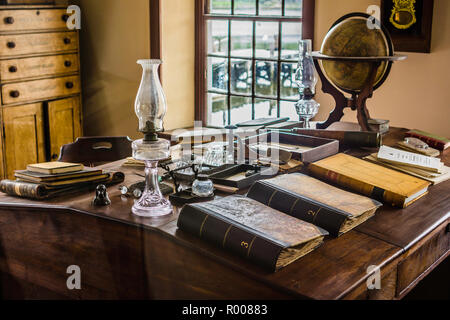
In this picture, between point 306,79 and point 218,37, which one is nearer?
point 306,79

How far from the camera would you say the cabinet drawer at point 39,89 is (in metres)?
4.66

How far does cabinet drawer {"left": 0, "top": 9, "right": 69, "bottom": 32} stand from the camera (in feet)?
14.9

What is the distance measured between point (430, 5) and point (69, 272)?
2.72 m

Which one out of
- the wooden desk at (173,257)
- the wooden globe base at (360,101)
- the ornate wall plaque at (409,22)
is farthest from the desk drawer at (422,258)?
the ornate wall plaque at (409,22)

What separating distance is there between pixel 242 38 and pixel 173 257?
10.8 feet

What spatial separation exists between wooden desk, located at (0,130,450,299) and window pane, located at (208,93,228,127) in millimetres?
2662

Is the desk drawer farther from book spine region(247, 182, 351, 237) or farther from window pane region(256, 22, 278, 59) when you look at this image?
window pane region(256, 22, 278, 59)

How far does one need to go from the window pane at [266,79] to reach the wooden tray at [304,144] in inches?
76.1

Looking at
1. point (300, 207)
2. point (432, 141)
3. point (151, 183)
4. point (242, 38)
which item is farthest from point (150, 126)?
point (242, 38)

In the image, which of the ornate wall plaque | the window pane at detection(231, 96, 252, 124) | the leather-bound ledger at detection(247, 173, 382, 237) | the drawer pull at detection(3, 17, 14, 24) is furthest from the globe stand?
the drawer pull at detection(3, 17, 14, 24)

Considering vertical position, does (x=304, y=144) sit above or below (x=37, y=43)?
below

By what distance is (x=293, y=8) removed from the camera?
434 cm

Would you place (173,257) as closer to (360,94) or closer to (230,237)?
(230,237)
